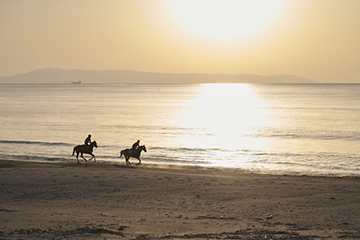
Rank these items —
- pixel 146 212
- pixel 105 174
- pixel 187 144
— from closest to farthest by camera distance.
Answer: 1. pixel 146 212
2. pixel 105 174
3. pixel 187 144

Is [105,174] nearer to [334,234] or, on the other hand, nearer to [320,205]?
[320,205]

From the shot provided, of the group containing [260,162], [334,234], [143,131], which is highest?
[143,131]

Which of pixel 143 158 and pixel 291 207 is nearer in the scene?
pixel 291 207

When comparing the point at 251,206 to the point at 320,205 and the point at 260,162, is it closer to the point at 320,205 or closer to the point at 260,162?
the point at 320,205

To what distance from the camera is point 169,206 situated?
13688mm

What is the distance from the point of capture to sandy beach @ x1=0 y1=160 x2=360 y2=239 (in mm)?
10625

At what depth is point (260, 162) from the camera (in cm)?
2636

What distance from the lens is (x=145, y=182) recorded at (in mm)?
17594

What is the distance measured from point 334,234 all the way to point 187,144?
24598mm

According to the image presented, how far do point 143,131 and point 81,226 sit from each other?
3478cm

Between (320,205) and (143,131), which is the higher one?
(143,131)

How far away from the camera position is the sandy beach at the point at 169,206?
10.6 m

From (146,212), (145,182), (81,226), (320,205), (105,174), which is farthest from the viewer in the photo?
(105,174)

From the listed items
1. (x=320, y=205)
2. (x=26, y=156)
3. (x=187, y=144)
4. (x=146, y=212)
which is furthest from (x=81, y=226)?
(x=187, y=144)
